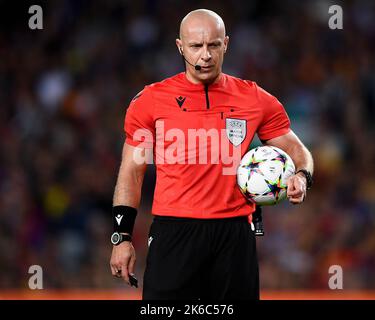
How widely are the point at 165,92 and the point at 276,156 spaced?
27.9 inches

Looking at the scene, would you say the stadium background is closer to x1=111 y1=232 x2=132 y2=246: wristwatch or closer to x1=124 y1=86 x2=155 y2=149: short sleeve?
x1=111 y1=232 x2=132 y2=246: wristwatch

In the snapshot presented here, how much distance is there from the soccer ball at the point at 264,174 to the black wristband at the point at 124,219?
628 millimetres

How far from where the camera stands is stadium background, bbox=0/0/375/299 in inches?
361

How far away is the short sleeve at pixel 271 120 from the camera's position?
16.4ft

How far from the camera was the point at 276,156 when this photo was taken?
16.0 feet

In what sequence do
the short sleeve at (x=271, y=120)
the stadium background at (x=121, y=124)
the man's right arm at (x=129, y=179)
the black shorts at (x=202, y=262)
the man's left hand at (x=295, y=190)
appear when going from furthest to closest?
the stadium background at (x=121, y=124)
the short sleeve at (x=271, y=120)
the man's right arm at (x=129, y=179)
the black shorts at (x=202, y=262)
the man's left hand at (x=295, y=190)

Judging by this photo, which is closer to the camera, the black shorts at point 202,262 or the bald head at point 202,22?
the black shorts at point 202,262

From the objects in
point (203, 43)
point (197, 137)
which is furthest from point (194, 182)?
point (203, 43)

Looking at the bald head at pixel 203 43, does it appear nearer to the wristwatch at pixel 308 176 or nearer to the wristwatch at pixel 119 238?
the wristwatch at pixel 308 176

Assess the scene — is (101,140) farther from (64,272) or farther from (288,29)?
(288,29)

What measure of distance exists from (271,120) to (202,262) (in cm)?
93

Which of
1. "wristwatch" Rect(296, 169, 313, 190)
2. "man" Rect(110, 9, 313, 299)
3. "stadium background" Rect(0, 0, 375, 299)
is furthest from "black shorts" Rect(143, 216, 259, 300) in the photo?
"stadium background" Rect(0, 0, 375, 299)

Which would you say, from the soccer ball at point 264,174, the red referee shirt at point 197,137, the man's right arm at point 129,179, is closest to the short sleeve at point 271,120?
the red referee shirt at point 197,137
